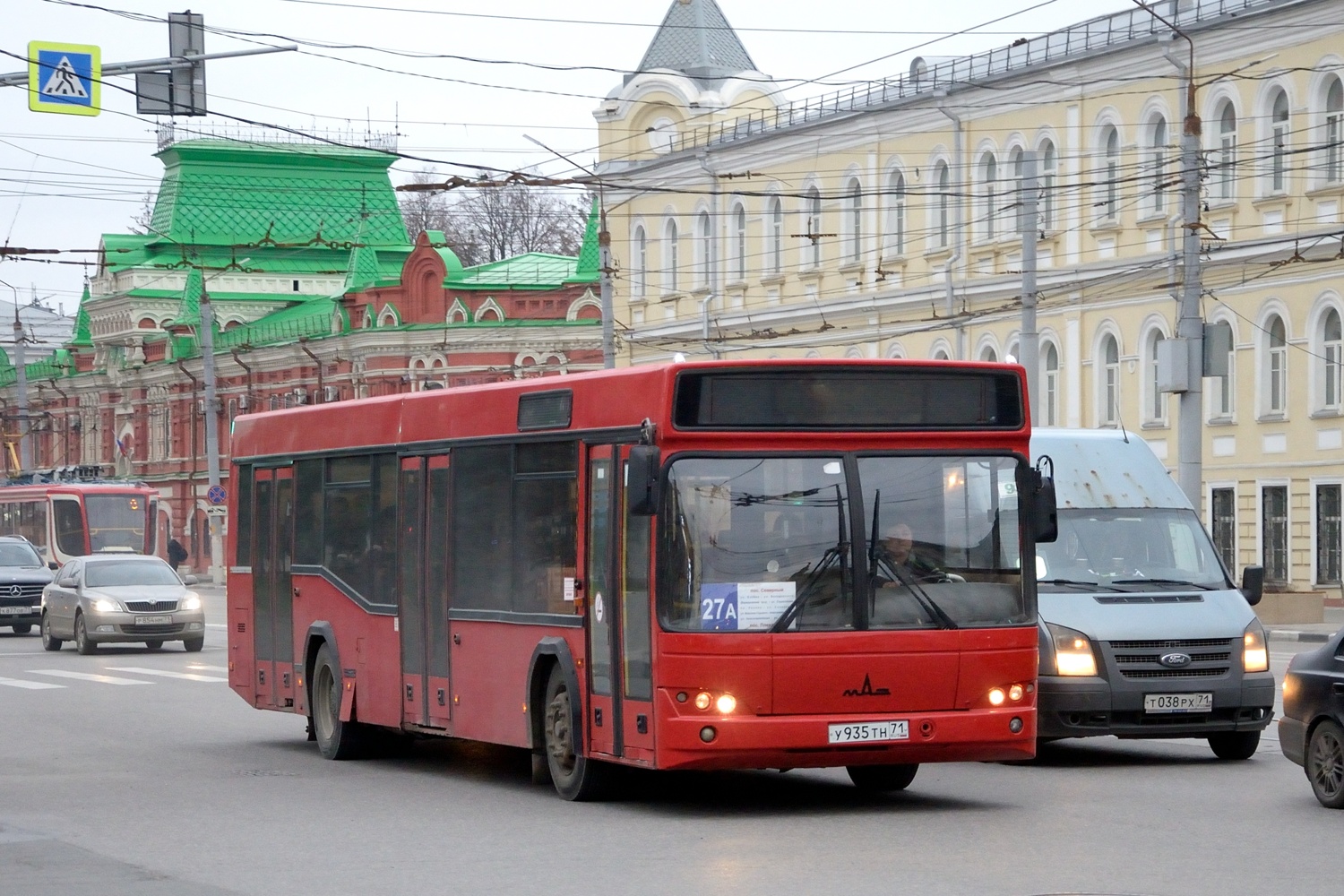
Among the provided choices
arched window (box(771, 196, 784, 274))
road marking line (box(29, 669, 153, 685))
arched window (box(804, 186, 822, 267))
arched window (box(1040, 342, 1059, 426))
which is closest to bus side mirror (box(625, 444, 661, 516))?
road marking line (box(29, 669, 153, 685))

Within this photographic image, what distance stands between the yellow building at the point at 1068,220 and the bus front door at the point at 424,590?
17.8 metres

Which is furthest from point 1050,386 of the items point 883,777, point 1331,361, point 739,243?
point 883,777

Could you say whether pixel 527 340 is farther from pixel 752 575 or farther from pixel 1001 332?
pixel 752 575

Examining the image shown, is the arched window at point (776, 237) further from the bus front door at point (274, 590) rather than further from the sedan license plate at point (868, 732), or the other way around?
the sedan license plate at point (868, 732)

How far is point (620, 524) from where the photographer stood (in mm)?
12828

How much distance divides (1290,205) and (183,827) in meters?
33.3

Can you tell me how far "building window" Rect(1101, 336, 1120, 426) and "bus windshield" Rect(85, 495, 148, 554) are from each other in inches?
950

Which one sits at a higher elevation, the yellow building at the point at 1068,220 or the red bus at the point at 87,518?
the yellow building at the point at 1068,220

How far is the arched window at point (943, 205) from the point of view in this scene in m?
51.2

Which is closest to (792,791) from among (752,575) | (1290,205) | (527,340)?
(752,575)

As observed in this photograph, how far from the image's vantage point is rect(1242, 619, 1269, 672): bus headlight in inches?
603

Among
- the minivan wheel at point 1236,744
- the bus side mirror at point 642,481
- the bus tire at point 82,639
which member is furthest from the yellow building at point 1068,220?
the bus side mirror at point 642,481

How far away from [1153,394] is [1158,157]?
4.65 metres

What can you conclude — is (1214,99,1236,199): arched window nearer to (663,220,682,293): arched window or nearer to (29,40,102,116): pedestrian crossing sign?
(663,220,682,293): arched window
